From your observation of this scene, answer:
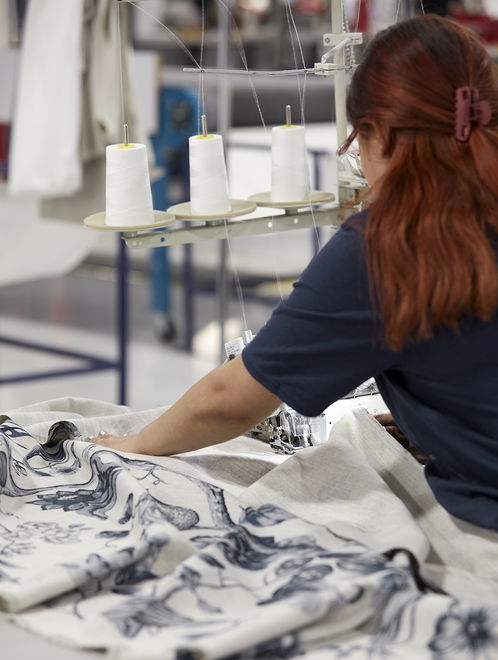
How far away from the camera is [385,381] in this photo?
4.45ft

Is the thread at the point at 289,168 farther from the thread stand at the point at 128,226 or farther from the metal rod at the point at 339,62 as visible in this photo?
the thread stand at the point at 128,226

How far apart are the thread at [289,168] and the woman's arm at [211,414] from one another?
530 mm

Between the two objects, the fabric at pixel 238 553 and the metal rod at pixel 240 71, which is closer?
the fabric at pixel 238 553

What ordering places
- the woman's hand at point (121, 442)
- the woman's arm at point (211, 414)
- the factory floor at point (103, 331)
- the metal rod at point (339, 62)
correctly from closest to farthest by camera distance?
the woman's arm at point (211, 414) < the woman's hand at point (121, 442) < the metal rod at point (339, 62) < the factory floor at point (103, 331)

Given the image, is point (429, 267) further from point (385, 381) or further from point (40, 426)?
point (40, 426)

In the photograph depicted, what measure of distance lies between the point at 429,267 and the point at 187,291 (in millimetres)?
3472

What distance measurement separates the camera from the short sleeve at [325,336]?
1.25 m

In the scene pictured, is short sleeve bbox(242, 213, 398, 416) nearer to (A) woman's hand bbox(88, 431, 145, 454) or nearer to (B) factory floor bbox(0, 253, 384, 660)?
(A) woman's hand bbox(88, 431, 145, 454)

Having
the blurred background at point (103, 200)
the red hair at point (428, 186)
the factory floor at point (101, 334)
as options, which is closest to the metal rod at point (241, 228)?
the blurred background at point (103, 200)

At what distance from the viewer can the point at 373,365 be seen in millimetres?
1281

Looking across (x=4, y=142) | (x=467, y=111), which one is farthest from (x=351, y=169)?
(x=4, y=142)

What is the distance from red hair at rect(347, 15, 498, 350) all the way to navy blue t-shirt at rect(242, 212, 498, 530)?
3 centimetres

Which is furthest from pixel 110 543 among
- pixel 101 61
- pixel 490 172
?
pixel 101 61

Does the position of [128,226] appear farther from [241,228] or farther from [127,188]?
[241,228]
